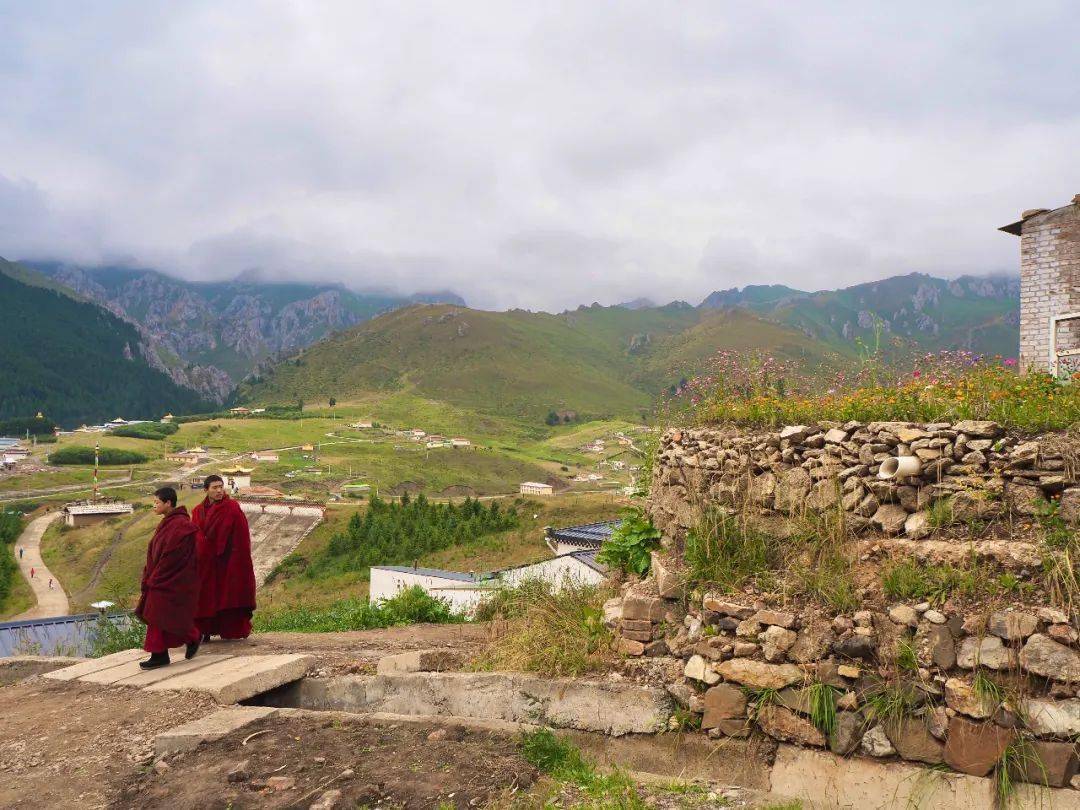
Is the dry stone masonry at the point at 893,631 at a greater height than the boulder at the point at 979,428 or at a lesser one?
lesser

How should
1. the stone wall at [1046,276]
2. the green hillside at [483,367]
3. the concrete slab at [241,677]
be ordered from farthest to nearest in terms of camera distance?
the green hillside at [483,367], the stone wall at [1046,276], the concrete slab at [241,677]

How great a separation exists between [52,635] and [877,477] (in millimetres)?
16399

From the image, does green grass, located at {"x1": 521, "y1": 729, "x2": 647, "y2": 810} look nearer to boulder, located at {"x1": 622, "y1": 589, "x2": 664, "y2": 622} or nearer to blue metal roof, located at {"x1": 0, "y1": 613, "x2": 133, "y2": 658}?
boulder, located at {"x1": 622, "y1": 589, "x2": 664, "y2": 622}

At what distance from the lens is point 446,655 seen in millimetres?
7531

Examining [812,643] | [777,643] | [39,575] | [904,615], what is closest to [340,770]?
[777,643]

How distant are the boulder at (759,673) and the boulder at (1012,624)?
1248mm

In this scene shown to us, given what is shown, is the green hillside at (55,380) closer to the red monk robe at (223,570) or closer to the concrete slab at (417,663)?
the red monk robe at (223,570)

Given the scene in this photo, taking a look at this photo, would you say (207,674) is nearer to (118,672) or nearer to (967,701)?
(118,672)

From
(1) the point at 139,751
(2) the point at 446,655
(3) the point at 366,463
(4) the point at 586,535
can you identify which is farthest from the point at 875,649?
(3) the point at 366,463

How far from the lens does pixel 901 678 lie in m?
4.72

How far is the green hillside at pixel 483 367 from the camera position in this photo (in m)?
149

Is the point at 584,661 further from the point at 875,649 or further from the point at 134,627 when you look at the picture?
the point at 134,627

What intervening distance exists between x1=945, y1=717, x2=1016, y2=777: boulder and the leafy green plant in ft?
11.8

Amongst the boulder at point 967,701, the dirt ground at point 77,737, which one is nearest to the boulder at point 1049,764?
the boulder at point 967,701
